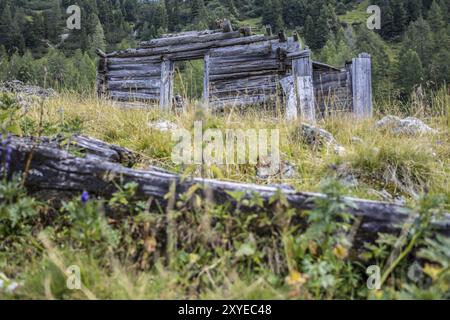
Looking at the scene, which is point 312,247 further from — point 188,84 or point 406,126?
point 188,84

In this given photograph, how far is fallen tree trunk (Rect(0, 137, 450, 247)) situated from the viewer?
64.4 inches

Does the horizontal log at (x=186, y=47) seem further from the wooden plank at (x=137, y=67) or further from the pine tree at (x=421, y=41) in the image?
the pine tree at (x=421, y=41)

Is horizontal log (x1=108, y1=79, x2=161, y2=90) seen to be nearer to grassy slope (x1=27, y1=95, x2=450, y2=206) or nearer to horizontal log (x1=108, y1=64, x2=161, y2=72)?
horizontal log (x1=108, y1=64, x2=161, y2=72)

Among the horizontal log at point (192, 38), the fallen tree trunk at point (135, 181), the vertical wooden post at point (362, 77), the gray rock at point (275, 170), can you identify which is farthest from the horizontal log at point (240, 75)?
the fallen tree trunk at point (135, 181)

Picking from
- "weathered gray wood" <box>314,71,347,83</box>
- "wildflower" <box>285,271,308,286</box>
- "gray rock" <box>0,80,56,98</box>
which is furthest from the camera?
"weathered gray wood" <box>314,71,347,83</box>

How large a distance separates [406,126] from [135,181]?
3868 mm

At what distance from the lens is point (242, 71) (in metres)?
10.1

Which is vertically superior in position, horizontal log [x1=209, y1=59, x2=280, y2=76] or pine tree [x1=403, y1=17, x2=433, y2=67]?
pine tree [x1=403, y1=17, x2=433, y2=67]

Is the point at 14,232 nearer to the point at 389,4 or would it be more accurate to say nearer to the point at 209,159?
the point at 209,159

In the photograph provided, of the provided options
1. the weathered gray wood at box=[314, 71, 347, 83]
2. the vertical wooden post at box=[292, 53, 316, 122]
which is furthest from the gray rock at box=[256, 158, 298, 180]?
the weathered gray wood at box=[314, 71, 347, 83]

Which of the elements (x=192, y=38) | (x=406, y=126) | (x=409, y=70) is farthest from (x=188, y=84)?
(x=409, y=70)

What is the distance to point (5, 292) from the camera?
146cm
